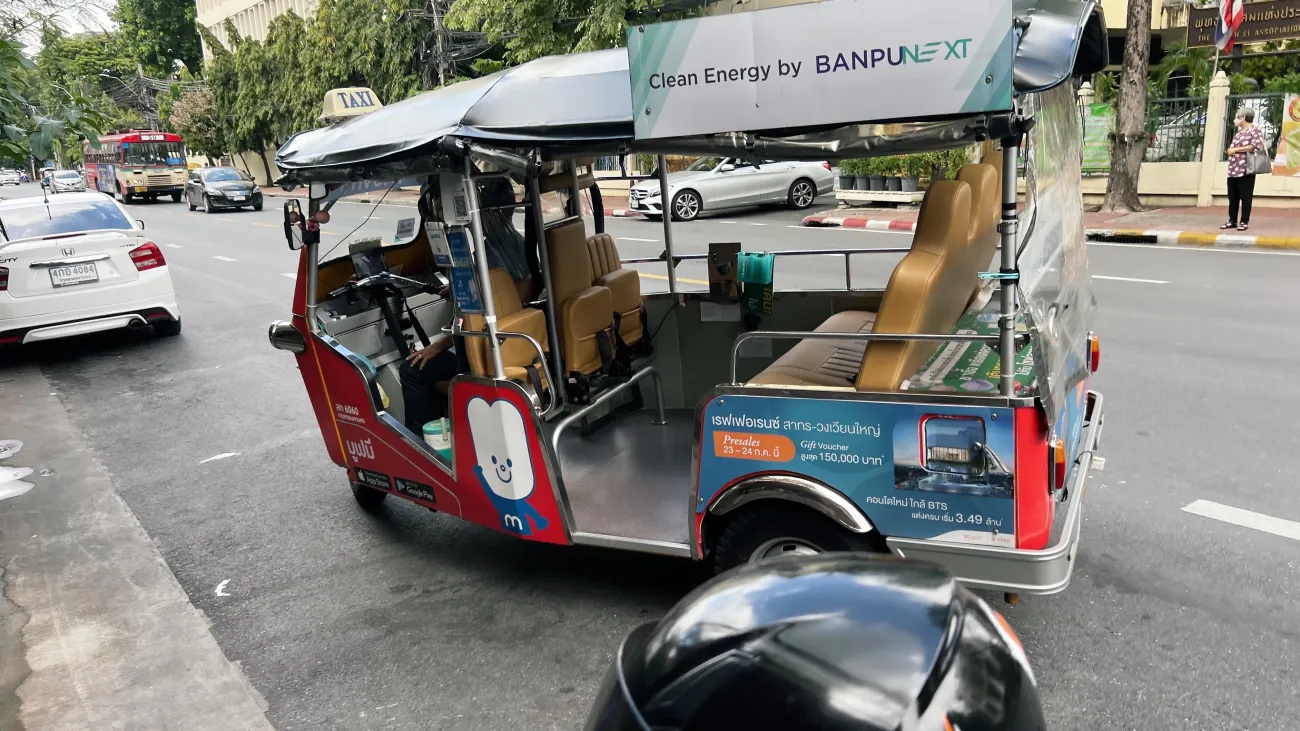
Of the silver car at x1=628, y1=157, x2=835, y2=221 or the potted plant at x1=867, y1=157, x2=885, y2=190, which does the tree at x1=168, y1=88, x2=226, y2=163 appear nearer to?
the silver car at x1=628, y1=157, x2=835, y2=221

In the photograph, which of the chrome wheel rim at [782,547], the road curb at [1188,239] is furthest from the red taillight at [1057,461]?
the road curb at [1188,239]

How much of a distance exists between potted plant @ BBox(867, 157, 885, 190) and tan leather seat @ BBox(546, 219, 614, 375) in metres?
15.3

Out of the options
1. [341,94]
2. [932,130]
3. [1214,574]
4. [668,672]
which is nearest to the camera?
[668,672]

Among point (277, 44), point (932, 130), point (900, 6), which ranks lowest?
point (932, 130)

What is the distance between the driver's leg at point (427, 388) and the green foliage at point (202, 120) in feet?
153

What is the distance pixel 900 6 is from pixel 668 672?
2.19m

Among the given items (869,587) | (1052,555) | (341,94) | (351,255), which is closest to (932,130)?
(1052,555)

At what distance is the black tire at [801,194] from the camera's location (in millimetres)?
19297

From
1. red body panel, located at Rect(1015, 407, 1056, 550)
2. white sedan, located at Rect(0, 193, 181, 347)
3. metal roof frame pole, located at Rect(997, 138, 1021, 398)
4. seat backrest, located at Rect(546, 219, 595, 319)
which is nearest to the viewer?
metal roof frame pole, located at Rect(997, 138, 1021, 398)

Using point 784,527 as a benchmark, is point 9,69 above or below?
above

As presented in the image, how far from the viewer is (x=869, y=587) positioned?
62.2 inches

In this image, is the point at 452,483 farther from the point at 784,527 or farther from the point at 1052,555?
the point at 1052,555

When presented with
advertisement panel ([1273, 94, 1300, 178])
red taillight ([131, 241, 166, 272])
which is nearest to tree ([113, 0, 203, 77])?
red taillight ([131, 241, 166, 272])

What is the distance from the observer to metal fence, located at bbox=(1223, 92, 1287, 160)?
15.3m
